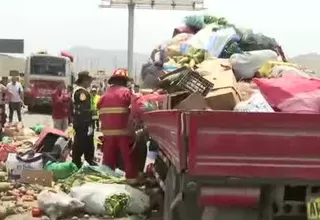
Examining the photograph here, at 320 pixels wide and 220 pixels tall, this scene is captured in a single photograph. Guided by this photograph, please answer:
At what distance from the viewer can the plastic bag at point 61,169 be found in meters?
9.65

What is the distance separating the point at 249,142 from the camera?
4668mm

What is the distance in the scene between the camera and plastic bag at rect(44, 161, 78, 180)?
31.7ft

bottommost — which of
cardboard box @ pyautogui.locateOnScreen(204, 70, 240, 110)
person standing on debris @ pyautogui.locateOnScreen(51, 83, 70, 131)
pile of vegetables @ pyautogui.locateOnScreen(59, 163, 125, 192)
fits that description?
person standing on debris @ pyautogui.locateOnScreen(51, 83, 70, 131)

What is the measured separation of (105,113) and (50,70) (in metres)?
22.4

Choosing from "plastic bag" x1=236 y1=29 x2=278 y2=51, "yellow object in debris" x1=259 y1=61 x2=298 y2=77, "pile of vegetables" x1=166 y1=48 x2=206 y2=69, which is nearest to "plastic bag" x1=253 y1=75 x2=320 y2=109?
"yellow object in debris" x1=259 y1=61 x2=298 y2=77

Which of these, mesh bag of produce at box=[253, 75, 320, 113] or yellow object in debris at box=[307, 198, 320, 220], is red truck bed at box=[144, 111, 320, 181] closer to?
yellow object in debris at box=[307, 198, 320, 220]

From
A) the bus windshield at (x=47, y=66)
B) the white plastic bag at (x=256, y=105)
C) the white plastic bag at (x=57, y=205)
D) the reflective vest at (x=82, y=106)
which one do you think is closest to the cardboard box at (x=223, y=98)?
the white plastic bag at (x=256, y=105)

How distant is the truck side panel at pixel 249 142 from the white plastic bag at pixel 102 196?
3.02 meters

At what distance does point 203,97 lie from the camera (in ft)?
20.1

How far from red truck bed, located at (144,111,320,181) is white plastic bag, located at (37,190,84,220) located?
3.07 metres

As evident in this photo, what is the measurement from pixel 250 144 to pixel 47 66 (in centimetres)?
2717

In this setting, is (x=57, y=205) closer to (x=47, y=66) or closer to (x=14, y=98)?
(x=14, y=98)

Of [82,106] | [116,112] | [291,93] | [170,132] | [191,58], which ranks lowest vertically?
[82,106]

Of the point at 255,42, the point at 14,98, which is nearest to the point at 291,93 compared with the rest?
the point at 255,42
